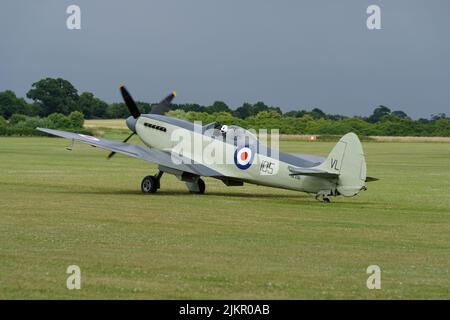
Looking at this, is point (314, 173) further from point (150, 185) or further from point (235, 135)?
point (150, 185)

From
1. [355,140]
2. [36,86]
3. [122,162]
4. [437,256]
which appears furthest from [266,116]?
[437,256]

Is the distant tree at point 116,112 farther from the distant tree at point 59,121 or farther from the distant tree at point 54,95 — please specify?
the distant tree at point 59,121

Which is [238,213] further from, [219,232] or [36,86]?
[36,86]

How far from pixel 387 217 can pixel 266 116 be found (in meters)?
82.2

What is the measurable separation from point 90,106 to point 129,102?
79.2 m

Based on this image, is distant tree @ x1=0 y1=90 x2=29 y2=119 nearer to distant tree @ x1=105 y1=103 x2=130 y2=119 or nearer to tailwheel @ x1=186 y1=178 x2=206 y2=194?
distant tree @ x1=105 y1=103 x2=130 y2=119

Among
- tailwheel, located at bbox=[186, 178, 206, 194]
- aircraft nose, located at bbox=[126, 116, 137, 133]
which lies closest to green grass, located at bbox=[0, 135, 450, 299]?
tailwheel, located at bbox=[186, 178, 206, 194]

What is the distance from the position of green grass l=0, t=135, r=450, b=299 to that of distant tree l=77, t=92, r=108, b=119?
7921 centimetres

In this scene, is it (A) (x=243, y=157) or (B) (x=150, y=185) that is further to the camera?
(B) (x=150, y=185)

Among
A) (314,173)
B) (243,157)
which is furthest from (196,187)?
(314,173)

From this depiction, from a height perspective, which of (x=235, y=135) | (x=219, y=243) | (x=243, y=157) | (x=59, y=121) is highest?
(x=59, y=121)

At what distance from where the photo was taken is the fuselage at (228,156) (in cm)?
2011

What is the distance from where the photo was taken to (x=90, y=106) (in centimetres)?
10331

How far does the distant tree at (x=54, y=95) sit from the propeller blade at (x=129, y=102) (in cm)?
7837
